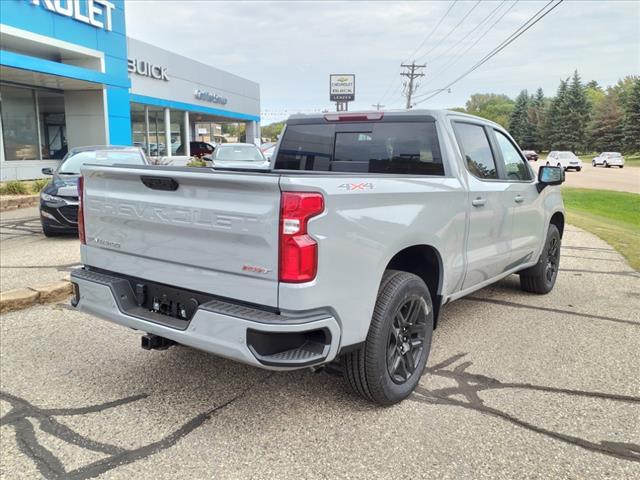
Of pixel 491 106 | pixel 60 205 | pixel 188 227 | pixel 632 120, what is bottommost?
pixel 60 205

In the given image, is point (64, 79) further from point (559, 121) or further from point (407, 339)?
point (559, 121)

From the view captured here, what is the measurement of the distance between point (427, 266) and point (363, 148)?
123 cm

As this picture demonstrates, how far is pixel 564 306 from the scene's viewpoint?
19.1 ft

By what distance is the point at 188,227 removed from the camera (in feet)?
9.92

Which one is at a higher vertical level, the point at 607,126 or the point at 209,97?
the point at 607,126

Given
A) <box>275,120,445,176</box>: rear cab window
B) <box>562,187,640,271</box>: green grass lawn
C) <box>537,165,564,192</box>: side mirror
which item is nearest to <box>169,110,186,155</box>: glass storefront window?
<box>562,187,640,271</box>: green grass lawn

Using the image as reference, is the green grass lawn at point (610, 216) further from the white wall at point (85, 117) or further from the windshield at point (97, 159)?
the white wall at point (85, 117)

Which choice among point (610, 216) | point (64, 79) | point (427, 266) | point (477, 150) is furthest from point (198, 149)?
point (427, 266)

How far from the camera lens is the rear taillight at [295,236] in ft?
8.74

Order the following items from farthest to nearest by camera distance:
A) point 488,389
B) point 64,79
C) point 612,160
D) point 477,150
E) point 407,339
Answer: point 612,160 < point 64,79 < point 477,150 < point 488,389 < point 407,339

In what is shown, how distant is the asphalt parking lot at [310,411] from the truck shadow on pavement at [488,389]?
0.04ft

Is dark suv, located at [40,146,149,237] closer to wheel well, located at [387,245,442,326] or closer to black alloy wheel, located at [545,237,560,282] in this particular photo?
wheel well, located at [387,245,442,326]

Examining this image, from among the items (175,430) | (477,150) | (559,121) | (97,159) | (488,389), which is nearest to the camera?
(175,430)

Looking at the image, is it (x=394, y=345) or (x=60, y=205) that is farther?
(x=60, y=205)
